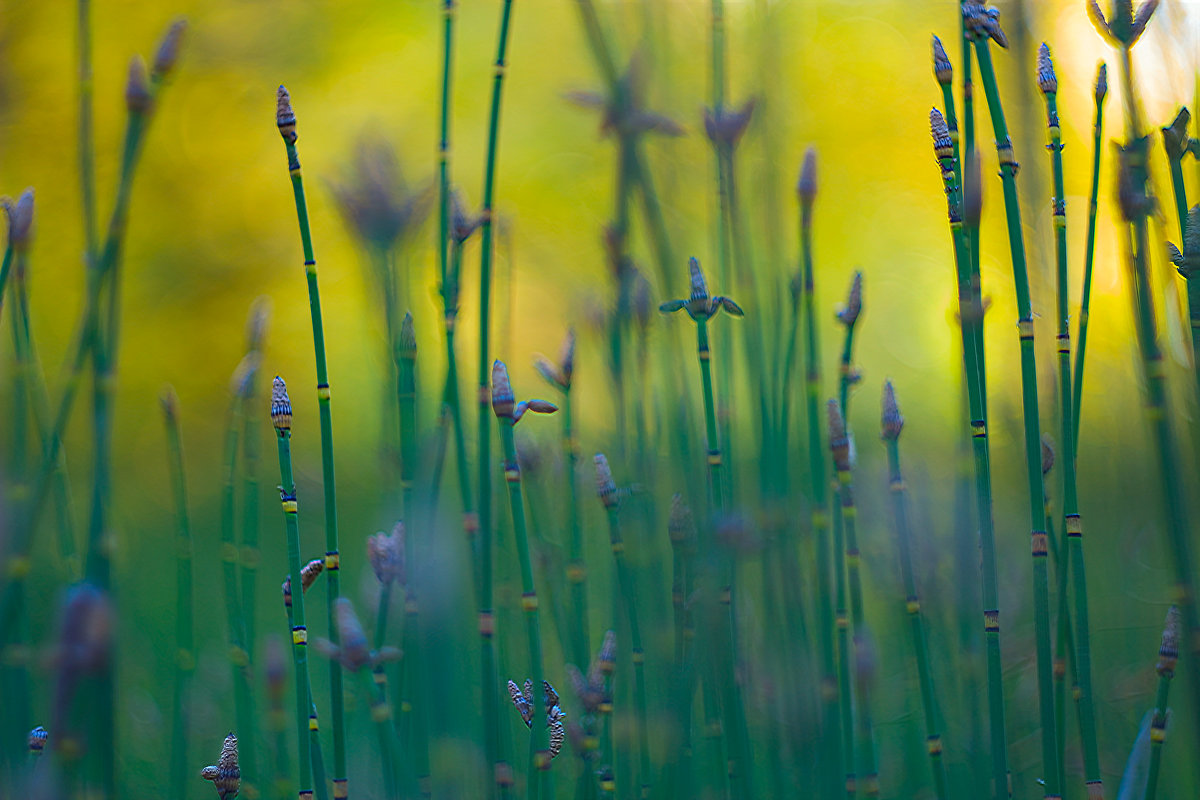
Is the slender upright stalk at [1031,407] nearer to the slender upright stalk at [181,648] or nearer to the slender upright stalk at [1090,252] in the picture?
the slender upright stalk at [1090,252]

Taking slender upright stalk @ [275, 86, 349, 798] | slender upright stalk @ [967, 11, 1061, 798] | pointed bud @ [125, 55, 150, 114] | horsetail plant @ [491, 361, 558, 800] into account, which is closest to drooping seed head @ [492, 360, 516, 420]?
horsetail plant @ [491, 361, 558, 800]

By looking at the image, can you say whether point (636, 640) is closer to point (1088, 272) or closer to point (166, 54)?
point (1088, 272)

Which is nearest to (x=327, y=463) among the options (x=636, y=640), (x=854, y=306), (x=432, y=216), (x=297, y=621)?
(x=297, y=621)

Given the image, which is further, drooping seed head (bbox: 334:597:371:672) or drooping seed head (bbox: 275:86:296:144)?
drooping seed head (bbox: 275:86:296:144)

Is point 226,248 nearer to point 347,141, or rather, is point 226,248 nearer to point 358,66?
point 347,141

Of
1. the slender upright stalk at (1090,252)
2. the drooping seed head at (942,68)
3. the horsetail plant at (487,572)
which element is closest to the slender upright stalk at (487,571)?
the horsetail plant at (487,572)

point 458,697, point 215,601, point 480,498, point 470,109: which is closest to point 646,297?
point 480,498

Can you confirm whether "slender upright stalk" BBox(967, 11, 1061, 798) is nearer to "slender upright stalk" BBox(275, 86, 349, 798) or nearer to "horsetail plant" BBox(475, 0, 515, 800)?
"horsetail plant" BBox(475, 0, 515, 800)
